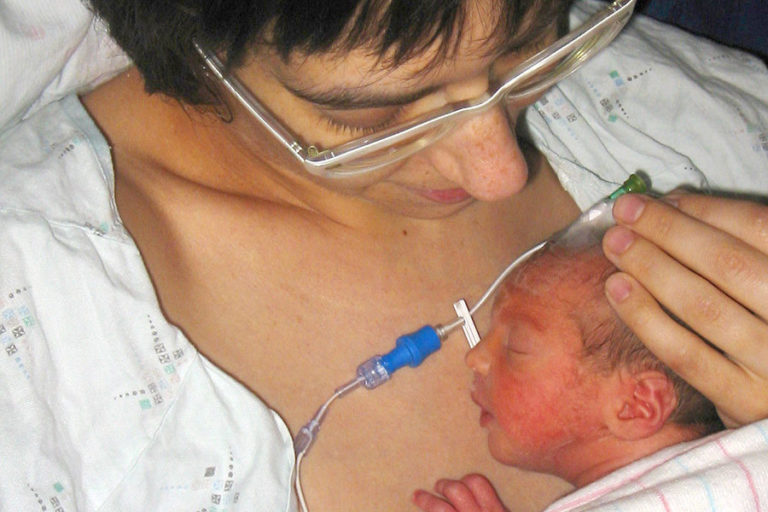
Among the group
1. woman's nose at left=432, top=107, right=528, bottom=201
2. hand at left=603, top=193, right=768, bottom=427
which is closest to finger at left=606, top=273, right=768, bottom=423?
hand at left=603, top=193, right=768, bottom=427

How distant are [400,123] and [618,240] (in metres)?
0.49

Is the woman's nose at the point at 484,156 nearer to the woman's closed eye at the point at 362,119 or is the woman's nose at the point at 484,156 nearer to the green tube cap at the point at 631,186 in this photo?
the woman's closed eye at the point at 362,119

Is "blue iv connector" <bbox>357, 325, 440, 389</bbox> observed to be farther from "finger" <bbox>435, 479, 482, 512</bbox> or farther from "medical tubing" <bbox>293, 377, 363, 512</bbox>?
"finger" <bbox>435, 479, 482, 512</bbox>

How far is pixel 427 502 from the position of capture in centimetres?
146

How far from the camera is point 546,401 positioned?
5.05 ft

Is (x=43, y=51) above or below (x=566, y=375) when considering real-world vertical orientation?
above

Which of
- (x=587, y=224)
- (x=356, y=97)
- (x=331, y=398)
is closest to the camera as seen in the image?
(x=356, y=97)

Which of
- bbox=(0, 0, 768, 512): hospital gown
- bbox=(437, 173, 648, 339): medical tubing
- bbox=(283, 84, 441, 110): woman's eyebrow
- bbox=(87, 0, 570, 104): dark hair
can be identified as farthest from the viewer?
bbox=(437, 173, 648, 339): medical tubing

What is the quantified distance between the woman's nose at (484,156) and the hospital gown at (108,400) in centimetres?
50

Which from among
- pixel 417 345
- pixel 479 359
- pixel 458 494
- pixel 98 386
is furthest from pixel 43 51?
pixel 458 494

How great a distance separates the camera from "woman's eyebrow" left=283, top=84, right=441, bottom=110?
43.3 inches

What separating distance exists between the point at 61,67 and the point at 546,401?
1.10m

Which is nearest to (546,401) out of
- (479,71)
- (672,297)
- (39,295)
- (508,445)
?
(508,445)

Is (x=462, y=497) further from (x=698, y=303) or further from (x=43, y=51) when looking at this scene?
(x=43, y=51)
